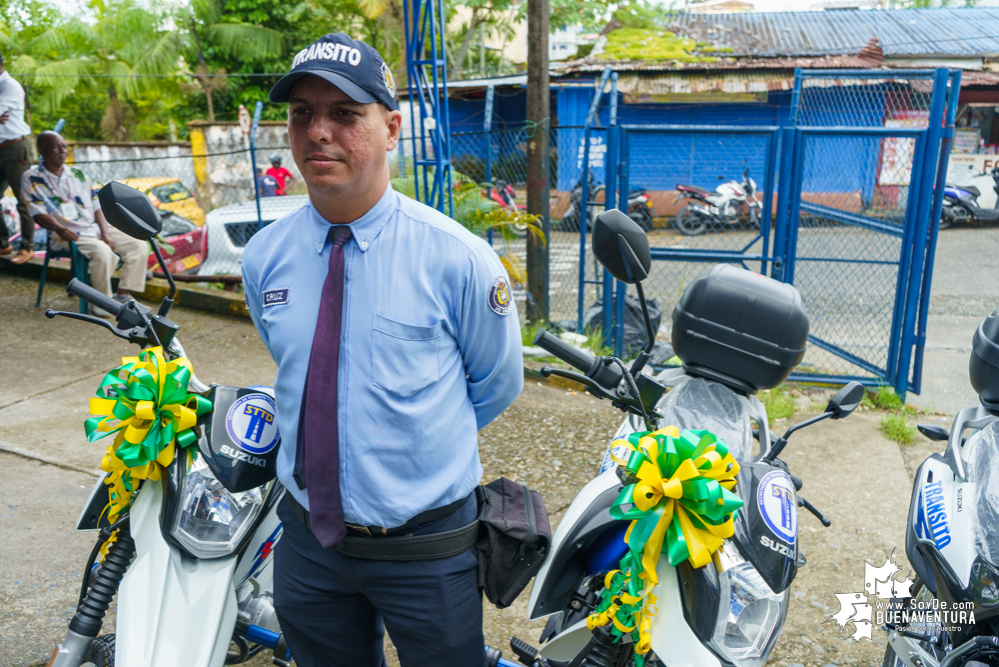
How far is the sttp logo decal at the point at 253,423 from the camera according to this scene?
2.19 m

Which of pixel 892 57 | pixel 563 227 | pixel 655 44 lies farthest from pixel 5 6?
pixel 892 57

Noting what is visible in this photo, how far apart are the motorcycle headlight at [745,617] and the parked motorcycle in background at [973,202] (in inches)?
623

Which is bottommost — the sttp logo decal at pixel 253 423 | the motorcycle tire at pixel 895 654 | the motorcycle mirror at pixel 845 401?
the motorcycle tire at pixel 895 654

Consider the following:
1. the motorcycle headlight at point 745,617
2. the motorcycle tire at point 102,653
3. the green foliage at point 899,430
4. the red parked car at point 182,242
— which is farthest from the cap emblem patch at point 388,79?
the red parked car at point 182,242

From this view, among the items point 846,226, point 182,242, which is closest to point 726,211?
point 846,226

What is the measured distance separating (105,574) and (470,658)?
3.42ft

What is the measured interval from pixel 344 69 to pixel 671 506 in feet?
3.92

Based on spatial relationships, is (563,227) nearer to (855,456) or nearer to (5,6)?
(855,456)

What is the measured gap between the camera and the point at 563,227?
890cm

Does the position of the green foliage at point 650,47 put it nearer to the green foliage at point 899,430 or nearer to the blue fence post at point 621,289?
the blue fence post at point 621,289

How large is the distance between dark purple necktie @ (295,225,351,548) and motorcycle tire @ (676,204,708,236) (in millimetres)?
4170

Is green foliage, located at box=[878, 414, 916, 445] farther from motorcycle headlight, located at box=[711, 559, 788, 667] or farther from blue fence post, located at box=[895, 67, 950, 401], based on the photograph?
motorcycle headlight, located at box=[711, 559, 788, 667]

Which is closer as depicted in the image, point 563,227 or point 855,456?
point 855,456

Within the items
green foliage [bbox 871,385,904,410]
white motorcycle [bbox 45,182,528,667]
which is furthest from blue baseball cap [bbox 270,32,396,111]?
green foliage [bbox 871,385,904,410]
